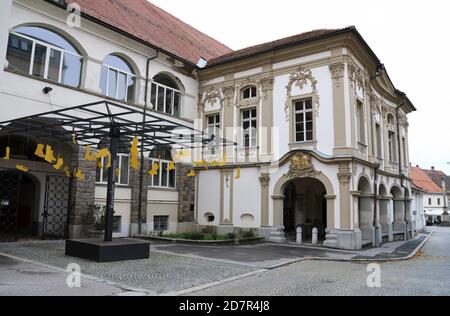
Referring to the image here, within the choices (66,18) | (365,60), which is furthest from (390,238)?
(66,18)

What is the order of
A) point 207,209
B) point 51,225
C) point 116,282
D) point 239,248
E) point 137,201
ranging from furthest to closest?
point 207,209, point 137,201, point 51,225, point 239,248, point 116,282

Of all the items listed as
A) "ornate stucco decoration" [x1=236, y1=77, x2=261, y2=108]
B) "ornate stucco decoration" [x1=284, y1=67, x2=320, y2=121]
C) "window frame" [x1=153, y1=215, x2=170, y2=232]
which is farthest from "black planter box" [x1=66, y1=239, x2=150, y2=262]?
"ornate stucco decoration" [x1=236, y1=77, x2=261, y2=108]

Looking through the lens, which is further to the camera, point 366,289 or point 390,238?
point 390,238

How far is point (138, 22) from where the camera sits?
68.7ft

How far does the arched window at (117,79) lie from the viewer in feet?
57.2

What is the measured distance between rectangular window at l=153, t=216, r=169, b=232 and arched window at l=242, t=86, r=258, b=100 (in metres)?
7.59

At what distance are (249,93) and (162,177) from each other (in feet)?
20.9

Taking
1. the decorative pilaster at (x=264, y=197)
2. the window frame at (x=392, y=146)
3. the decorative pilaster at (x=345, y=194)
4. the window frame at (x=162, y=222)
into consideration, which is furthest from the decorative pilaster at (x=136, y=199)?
the window frame at (x=392, y=146)

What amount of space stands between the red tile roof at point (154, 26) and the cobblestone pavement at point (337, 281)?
516 inches

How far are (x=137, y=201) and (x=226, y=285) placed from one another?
35.1ft

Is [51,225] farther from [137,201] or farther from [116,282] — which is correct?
[116,282]

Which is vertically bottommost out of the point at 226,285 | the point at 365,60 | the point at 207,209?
the point at 226,285

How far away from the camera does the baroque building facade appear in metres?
15.6
